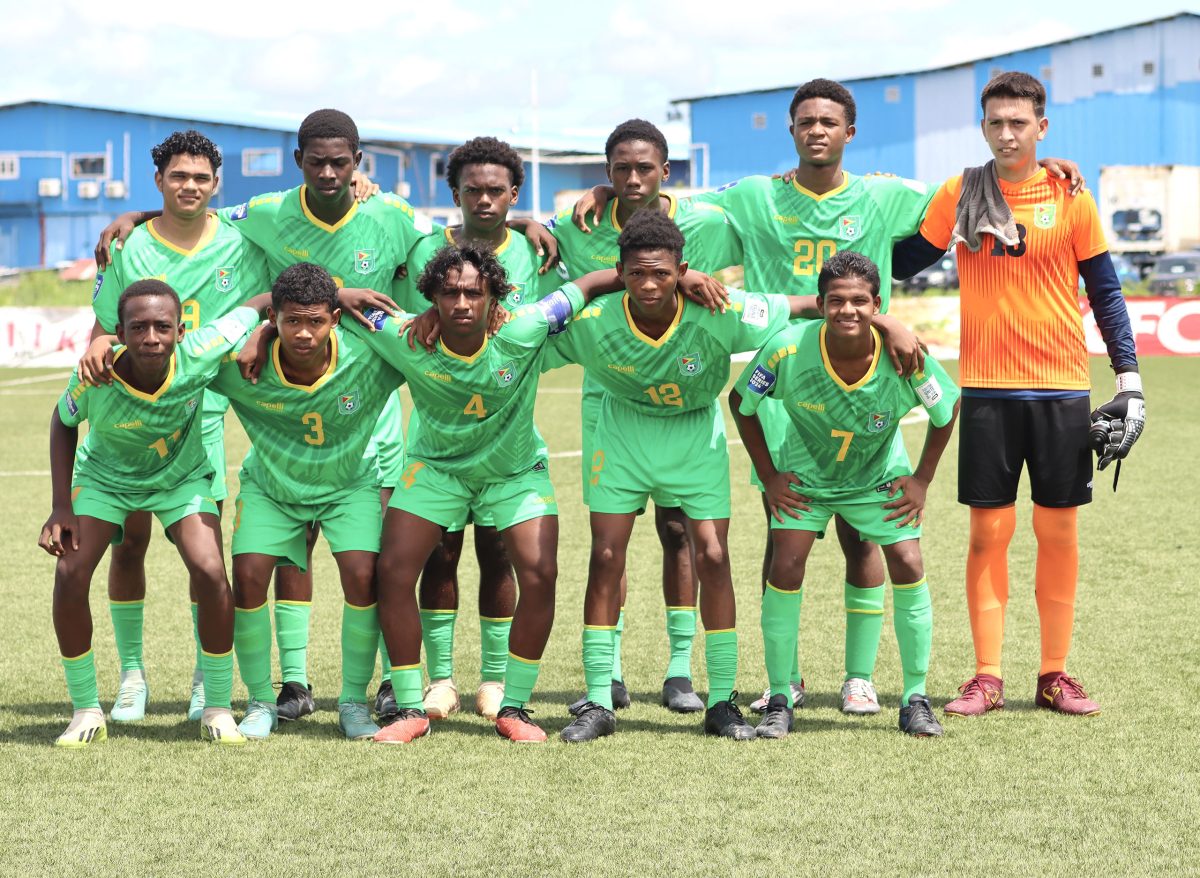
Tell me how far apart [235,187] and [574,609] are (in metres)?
40.3

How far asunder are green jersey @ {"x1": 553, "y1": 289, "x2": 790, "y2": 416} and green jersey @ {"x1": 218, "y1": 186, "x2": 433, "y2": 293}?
89 cm

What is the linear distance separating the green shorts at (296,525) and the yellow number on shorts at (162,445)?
0.31 meters

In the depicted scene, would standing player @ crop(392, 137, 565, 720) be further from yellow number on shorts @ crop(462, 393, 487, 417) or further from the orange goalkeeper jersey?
the orange goalkeeper jersey

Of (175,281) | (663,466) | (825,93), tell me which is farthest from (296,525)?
(825,93)

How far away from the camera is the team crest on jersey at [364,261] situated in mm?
5699

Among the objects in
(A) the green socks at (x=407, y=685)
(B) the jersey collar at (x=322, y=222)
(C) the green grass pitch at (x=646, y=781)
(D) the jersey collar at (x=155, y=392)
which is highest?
(B) the jersey collar at (x=322, y=222)

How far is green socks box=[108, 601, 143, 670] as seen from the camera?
5652 millimetres

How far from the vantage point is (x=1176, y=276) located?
26812 mm

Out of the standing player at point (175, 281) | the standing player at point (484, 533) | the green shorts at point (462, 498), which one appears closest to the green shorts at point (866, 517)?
the green shorts at point (462, 498)

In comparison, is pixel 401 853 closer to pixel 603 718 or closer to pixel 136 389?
pixel 603 718

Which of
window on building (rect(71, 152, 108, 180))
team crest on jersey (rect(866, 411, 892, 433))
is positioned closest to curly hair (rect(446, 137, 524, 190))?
team crest on jersey (rect(866, 411, 892, 433))

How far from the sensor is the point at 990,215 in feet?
17.4

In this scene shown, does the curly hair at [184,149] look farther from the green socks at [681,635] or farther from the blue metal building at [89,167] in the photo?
the blue metal building at [89,167]

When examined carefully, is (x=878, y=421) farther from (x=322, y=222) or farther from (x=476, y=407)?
(x=322, y=222)
